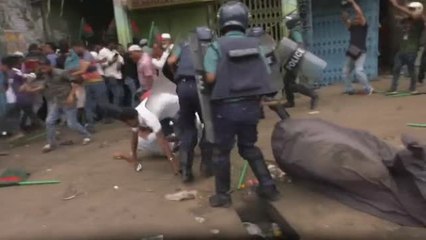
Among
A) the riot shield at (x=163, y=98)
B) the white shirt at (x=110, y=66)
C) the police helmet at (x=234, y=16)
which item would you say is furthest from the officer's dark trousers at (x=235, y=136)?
the white shirt at (x=110, y=66)

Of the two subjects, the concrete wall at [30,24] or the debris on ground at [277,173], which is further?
the concrete wall at [30,24]

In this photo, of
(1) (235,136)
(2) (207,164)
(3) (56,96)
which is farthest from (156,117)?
(3) (56,96)

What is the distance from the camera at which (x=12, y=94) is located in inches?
338

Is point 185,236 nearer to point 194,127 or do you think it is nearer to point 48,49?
point 194,127

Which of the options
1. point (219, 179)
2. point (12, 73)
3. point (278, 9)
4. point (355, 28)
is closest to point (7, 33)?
point (12, 73)

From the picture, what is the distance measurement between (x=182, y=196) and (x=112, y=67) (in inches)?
213

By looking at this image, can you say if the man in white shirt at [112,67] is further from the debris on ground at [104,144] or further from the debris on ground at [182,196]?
the debris on ground at [182,196]

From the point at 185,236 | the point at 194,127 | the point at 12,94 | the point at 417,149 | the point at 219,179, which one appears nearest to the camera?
the point at 417,149

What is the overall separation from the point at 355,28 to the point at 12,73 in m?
5.84

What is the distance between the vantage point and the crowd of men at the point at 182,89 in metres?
4.31

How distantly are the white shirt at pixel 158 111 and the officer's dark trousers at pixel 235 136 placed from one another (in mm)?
1241

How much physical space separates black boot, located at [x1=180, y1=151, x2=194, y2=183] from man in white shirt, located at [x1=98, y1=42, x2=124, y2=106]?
4825 mm

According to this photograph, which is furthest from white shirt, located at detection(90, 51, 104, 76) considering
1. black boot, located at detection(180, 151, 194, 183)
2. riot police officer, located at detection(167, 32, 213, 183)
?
black boot, located at detection(180, 151, 194, 183)

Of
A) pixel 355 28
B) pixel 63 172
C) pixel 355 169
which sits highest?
pixel 355 28
